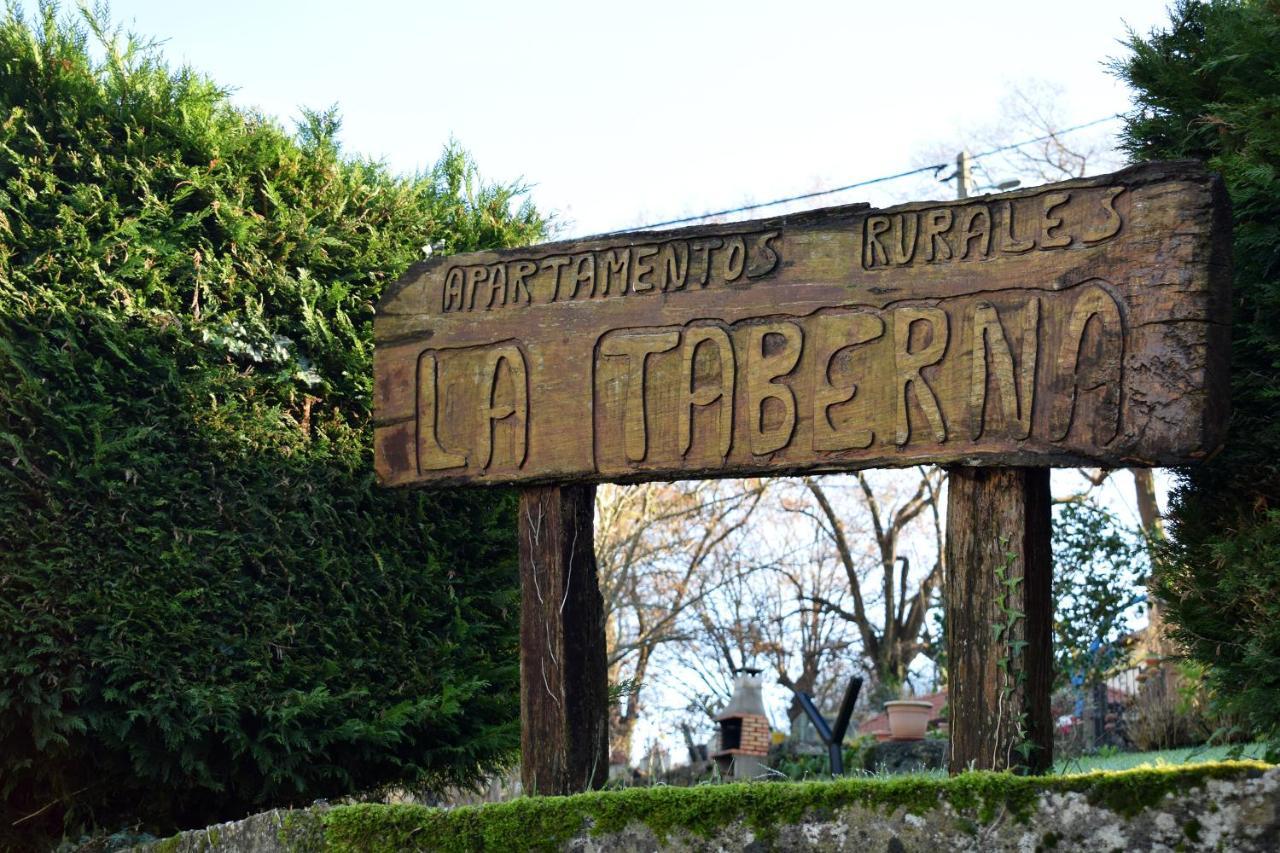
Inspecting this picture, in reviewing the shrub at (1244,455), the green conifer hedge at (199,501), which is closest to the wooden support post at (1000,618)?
the shrub at (1244,455)

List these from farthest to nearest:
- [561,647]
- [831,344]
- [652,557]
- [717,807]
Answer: [652,557] → [561,647] → [831,344] → [717,807]

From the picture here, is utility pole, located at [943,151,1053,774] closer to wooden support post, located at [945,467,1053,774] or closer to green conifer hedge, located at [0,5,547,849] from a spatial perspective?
wooden support post, located at [945,467,1053,774]

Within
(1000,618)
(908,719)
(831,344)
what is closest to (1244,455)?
(1000,618)

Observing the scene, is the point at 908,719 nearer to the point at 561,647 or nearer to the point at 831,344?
the point at 561,647

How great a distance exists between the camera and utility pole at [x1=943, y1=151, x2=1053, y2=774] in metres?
5.68

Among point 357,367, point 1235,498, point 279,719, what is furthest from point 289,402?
point 1235,498

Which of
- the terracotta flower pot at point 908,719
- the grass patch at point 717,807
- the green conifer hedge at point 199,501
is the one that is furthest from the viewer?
the terracotta flower pot at point 908,719

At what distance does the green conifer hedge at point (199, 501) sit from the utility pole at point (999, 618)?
3140 millimetres

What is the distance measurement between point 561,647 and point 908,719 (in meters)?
9.07

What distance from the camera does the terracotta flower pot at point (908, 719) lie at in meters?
14.8

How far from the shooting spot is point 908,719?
14844 millimetres

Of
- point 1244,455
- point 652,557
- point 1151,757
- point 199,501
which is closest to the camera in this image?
point 1244,455

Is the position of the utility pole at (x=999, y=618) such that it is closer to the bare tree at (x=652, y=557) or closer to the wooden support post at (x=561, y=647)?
the wooden support post at (x=561, y=647)

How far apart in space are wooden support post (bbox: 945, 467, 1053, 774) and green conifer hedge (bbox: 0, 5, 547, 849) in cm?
315
